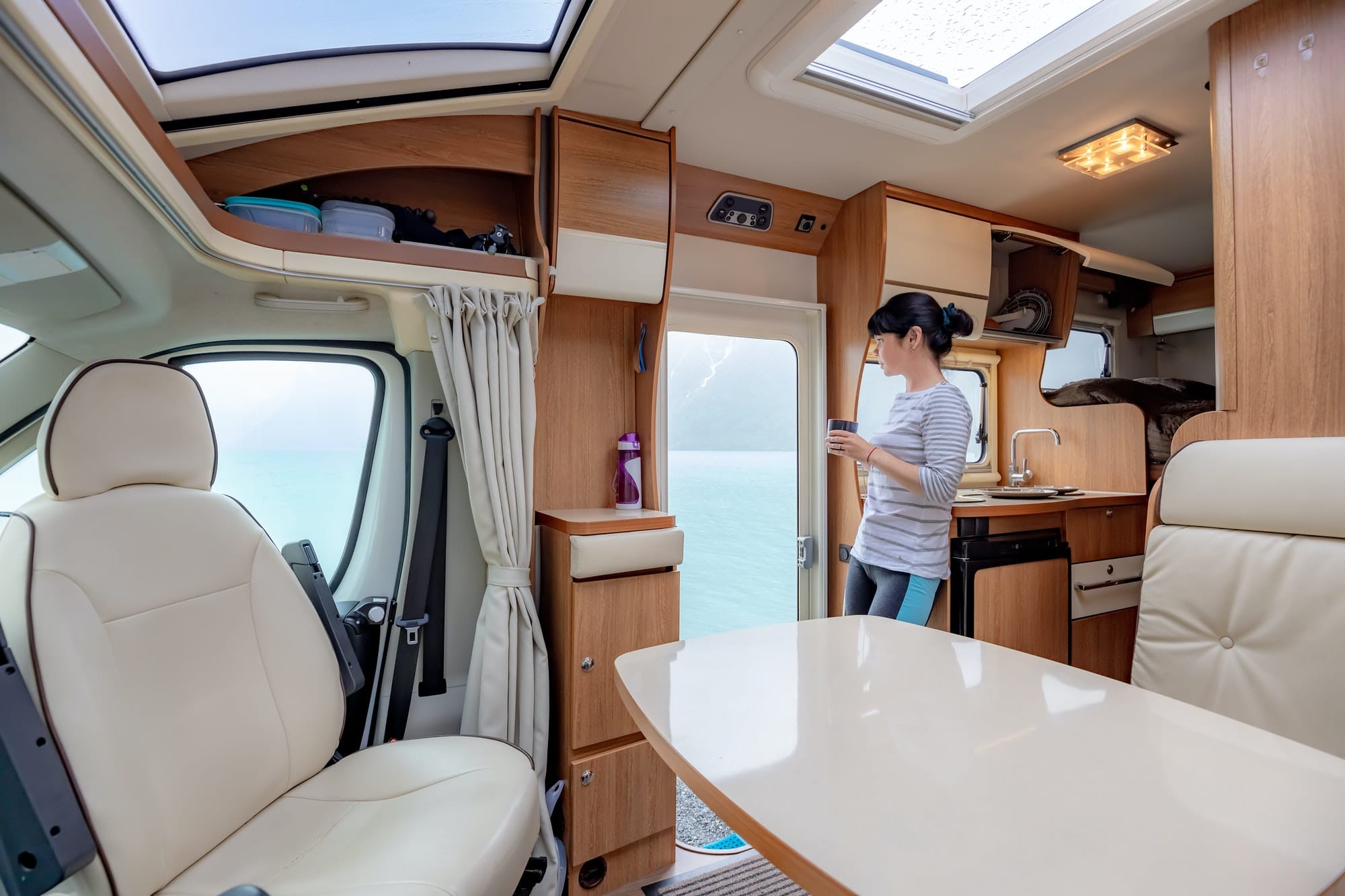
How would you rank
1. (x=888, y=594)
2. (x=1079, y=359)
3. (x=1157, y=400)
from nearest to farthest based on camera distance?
(x=888, y=594) → (x=1157, y=400) → (x=1079, y=359)

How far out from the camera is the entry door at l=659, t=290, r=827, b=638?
8.41ft

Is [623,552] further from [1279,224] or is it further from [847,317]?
[1279,224]

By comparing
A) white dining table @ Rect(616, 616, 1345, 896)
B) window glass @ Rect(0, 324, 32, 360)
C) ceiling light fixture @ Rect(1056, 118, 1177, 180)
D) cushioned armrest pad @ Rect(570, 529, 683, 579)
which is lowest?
white dining table @ Rect(616, 616, 1345, 896)

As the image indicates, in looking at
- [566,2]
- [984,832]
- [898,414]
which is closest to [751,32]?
[566,2]

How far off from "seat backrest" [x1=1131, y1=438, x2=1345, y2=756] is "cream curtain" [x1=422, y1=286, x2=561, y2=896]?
160cm

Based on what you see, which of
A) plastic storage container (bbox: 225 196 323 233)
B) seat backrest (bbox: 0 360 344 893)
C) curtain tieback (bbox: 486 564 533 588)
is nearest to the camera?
seat backrest (bbox: 0 360 344 893)

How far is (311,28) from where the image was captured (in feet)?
4.47

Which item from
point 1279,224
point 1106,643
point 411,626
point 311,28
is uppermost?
point 311,28

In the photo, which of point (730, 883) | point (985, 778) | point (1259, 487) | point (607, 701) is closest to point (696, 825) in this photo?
point (730, 883)

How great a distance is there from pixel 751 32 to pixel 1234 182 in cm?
134

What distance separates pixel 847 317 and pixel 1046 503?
1.15 meters

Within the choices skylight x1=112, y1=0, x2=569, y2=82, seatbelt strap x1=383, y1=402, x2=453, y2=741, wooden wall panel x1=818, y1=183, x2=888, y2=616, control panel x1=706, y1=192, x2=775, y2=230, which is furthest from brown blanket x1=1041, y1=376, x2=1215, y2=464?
seatbelt strap x1=383, y1=402, x2=453, y2=741

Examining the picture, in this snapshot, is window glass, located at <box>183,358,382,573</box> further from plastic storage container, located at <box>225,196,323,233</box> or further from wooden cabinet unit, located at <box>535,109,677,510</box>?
wooden cabinet unit, located at <box>535,109,677,510</box>

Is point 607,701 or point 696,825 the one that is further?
point 696,825
